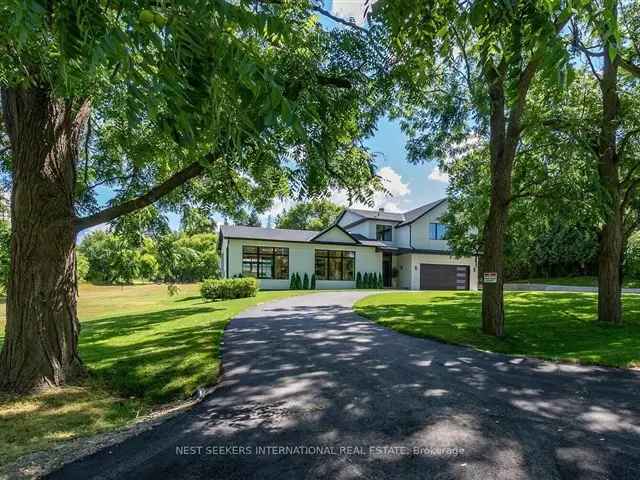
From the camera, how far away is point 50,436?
3.72m

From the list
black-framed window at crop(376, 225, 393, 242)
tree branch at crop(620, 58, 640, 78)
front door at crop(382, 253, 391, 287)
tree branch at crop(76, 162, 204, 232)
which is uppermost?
tree branch at crop(620, 58, 640, 78)

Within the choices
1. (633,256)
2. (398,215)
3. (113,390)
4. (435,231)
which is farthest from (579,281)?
(113,390)

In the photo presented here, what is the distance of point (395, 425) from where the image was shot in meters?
3.65

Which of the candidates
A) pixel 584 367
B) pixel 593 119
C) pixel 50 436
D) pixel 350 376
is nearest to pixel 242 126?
pixel 50 436

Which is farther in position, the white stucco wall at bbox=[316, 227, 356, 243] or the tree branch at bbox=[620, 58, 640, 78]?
the white stucco wall at bbox=[316, 227, 356, 243]

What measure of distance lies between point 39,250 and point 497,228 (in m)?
8.61

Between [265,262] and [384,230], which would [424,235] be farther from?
[265,262]

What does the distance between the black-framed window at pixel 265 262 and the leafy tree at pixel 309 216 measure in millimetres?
21933

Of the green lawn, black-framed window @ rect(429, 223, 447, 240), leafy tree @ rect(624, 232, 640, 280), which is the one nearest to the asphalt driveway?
leafy tree @ rect(624, 232, 640, 280)

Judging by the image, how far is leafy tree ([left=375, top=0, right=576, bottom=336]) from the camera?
2.28 metres

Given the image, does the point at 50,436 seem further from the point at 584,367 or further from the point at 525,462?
the point at 584,367

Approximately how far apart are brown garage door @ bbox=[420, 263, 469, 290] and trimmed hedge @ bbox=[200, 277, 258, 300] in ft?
48.1

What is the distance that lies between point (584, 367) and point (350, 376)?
4.04m

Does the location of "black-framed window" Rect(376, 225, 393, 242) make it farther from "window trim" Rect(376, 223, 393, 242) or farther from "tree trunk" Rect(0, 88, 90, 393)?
"tree trunk" Rect(0, 88, 90, 393)
